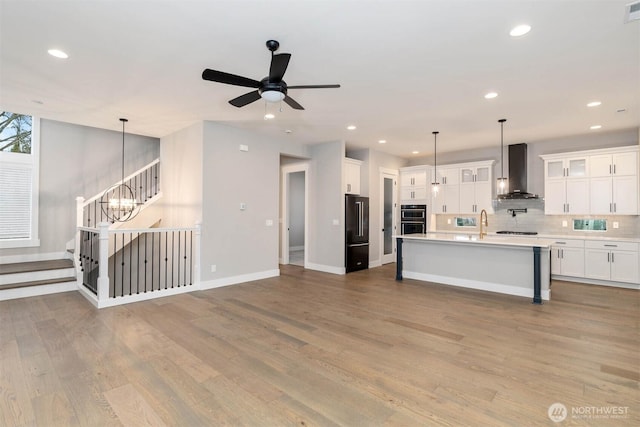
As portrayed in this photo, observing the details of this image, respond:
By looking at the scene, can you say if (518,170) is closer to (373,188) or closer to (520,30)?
(373,188)

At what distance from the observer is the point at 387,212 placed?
8.40 meters

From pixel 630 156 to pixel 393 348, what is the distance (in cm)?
618

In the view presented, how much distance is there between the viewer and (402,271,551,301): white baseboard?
5.08 metres

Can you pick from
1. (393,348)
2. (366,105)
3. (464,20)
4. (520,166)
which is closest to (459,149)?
(520,166)

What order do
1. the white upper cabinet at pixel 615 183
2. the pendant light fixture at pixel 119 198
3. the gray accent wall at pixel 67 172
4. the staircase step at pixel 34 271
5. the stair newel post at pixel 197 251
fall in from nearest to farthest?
the staircase step at pixel 34 271 < the stair newel post at pixel 197 251 < the white upper cabinet at pixel 615 183 < the gray accent wall at pixel 67 172 < the pendant light fixture at pixel 119 198

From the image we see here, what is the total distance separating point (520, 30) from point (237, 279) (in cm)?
550

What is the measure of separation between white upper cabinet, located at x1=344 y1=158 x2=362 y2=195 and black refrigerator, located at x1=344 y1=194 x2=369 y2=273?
9.3 inches

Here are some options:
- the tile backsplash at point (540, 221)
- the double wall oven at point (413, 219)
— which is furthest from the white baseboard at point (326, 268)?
the tile backsplash at point (540, 221)

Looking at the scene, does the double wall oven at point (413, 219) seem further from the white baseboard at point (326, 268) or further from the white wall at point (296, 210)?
the white wall at point (296, 210)

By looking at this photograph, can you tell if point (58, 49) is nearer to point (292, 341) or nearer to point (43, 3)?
point (43, 3)

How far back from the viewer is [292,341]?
335 cm

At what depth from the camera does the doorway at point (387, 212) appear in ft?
26.8

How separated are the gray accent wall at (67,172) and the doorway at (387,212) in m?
5.83

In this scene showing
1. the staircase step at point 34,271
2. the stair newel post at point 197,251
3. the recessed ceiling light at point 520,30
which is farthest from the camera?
the stair newel post at point 197,251
